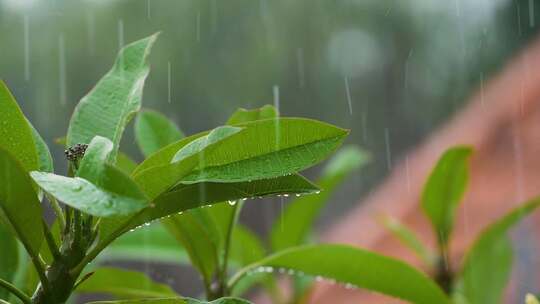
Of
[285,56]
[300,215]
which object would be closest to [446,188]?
[300,215]

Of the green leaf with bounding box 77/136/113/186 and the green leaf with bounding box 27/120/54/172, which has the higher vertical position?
the green leaf with bounding box 77/136/113/186

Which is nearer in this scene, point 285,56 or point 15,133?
point 15,133

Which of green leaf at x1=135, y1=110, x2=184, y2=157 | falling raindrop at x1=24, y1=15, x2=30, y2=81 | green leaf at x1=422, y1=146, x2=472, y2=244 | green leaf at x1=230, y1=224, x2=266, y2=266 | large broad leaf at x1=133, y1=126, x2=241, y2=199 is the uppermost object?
large broad leaf at x1=133, y1=126, x2=241, y2=199

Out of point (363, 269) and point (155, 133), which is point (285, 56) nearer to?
point (155, 133)

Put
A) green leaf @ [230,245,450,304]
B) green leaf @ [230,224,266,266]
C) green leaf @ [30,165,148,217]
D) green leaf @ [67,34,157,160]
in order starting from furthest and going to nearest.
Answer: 1. green leaf @ [230,224,266,266]
2. green leaf @ [230,245,450,304]
3. green leaf @ [67,34,157,160]
4. green leaf @ [30,165,148,217]

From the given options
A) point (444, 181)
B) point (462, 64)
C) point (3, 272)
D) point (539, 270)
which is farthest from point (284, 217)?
point (462, 64)

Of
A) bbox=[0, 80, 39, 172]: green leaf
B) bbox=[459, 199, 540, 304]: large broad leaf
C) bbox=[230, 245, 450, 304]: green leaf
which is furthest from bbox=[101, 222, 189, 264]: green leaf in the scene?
bbox=[0, 80, 39, 172]: green leaf

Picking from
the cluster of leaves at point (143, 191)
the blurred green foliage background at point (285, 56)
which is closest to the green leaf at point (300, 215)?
the cluster of leaves at point (143, 191)

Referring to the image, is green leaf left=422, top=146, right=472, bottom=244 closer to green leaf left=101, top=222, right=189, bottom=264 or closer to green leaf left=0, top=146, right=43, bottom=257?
green leaf left=101, top=222, right=189, bottom=264
